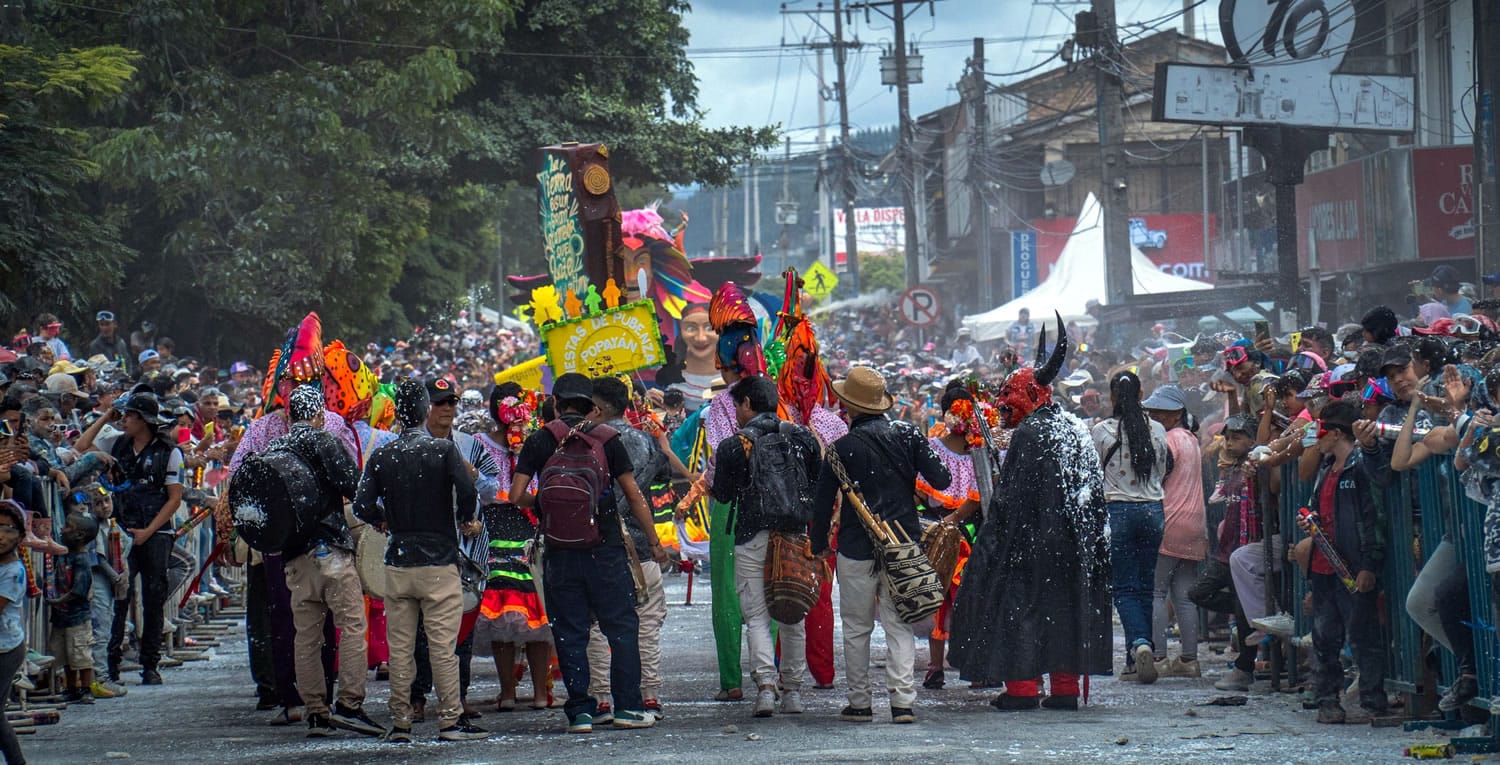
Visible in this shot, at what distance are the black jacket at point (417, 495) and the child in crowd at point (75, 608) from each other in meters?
2.62

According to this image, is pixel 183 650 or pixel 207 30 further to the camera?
pixel 207 30

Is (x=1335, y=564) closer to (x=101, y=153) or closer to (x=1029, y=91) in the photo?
(x=101, y=153)

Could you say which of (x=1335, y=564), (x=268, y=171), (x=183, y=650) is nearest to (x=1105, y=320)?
(x=268, y=171)

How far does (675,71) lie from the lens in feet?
116

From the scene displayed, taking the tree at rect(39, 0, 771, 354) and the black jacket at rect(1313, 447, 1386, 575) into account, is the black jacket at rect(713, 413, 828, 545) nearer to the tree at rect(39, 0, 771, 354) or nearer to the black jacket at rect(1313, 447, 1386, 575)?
the black jacket at rect(1313, 447, 1386, 575)

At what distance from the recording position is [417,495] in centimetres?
922

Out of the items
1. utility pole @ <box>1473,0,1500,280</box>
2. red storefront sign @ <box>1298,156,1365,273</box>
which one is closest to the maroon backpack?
utility pole @ <box>1473,0,1500,280</box>

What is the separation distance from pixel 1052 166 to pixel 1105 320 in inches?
670

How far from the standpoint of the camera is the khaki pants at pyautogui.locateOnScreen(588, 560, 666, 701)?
9.84 meters

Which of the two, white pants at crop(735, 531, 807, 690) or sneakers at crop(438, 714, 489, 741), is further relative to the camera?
white pants at crop(735, 531, 807, 690)

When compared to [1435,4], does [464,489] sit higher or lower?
lower

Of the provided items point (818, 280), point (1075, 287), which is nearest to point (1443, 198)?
point (818, 280)

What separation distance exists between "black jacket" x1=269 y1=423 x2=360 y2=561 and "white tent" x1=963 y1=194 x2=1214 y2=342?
25886 millimetres

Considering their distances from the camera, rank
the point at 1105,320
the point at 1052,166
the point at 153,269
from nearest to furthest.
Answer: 1. the point at 153,269
2. the point at 1105,320
3. the point at 1052,166
